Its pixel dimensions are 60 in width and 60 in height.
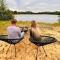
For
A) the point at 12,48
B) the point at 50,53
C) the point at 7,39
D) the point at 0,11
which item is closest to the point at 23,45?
the point at 12,48

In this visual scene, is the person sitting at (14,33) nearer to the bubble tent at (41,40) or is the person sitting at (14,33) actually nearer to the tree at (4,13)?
the bubble tent at (41,40)

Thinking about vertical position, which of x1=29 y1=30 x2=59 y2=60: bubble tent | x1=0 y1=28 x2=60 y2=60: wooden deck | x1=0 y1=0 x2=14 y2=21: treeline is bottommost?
x1=0 y1=0 x2=14 y2=21: treeline

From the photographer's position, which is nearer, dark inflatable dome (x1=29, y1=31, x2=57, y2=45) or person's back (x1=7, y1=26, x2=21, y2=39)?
dark inflatable dome (x1=29, y1=31, x2=57, y2=45)

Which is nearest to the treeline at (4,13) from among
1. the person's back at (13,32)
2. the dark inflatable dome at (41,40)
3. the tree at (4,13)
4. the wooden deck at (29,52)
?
the tree at (4,13)

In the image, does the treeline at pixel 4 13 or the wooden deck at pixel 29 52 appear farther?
the treeline at pixel 4 13

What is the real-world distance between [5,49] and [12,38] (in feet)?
4.40

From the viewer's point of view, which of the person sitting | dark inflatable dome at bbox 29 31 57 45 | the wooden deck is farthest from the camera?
the person sitting

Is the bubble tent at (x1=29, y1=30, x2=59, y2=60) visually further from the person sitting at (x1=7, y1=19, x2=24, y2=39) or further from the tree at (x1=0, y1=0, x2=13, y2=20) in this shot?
the tree at (x1=0, y1=0, x2=13, y2=20)

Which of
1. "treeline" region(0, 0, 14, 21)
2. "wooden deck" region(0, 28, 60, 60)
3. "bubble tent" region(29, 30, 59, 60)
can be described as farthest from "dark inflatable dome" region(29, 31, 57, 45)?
"treeline" region(0, 0, 14, 21)

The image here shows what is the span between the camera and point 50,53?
8727 millimetres

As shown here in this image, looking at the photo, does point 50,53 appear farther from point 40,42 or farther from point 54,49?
point 40,42

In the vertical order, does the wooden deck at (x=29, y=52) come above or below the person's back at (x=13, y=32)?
below

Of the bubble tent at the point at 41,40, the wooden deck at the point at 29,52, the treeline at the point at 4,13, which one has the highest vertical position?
the bubble tent at the point at 41,40

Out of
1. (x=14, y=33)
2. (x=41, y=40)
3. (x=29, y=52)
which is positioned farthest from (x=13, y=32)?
(x=41, y=40)
